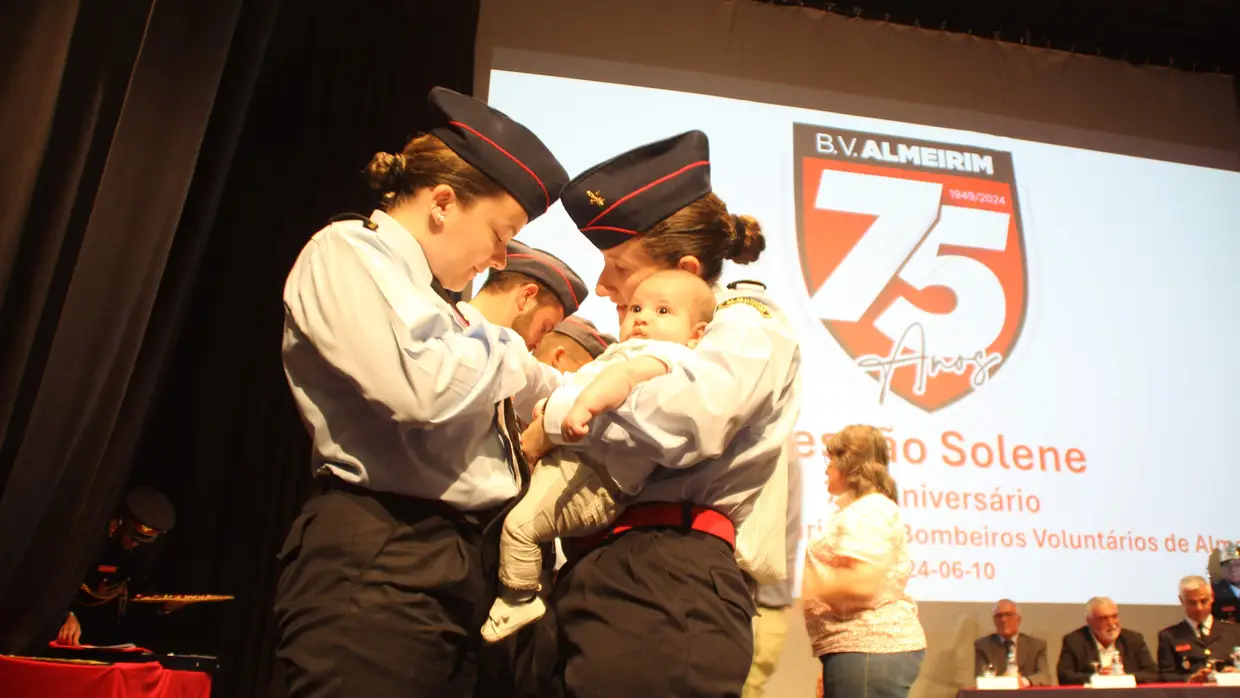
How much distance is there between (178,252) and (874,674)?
2.26 meters

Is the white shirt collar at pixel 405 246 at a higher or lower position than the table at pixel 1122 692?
higher

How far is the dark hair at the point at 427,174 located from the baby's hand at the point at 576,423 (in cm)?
54

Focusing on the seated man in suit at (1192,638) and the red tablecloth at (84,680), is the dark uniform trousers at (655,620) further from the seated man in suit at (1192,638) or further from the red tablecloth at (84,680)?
the seated man in suit at (1192,638)

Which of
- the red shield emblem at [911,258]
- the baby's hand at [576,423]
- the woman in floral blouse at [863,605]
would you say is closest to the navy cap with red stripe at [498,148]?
the baby's hand at [576,423]

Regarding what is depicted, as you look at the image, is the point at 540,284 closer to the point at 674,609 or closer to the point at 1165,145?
the point at 674,609

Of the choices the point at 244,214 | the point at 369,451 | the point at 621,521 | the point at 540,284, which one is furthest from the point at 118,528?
→ the point at 621,521

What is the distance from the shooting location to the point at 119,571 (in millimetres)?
3248

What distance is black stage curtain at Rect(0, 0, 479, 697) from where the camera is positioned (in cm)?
199

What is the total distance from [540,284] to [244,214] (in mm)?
2009

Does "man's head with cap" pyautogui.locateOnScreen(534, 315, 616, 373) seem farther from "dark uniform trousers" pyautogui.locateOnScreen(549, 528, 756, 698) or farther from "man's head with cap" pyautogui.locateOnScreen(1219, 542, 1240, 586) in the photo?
"man's head with cap" pyautogui.locateOnScreen(1219, 542, 1240, 586)

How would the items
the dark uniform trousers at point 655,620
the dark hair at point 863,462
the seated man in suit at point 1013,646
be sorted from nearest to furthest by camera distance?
the dark uniform trousers at point 655,620 → the dark hair at point 863,462 → the seated man in suit at point 1013,646

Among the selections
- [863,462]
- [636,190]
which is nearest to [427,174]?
[636,190]

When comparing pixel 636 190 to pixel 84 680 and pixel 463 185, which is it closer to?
pixel 463 185

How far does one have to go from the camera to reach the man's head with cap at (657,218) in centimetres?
161
